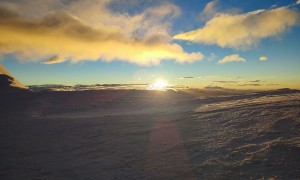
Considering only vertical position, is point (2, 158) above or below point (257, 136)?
below

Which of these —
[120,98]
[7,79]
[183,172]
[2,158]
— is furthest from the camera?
[7,79]

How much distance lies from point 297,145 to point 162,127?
24.6ft

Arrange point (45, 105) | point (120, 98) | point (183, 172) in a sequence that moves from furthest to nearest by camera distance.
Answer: point (120, 98) < point (45, 105) < point (183, 172)

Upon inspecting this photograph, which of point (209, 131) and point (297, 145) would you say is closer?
point (297, 145)

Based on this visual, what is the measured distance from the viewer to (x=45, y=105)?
3625 centimetres

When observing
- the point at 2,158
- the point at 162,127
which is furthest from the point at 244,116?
Answer: the point at 2,158

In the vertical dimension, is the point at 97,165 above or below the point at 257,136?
below

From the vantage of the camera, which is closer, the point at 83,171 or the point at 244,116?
the point at 83,171

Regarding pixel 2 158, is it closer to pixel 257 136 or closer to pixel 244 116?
pixel 257 136

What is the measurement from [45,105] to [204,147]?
101 ft

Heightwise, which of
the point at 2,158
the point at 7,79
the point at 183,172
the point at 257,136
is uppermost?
the point at 7,79

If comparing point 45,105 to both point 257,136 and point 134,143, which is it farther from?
point 257,136

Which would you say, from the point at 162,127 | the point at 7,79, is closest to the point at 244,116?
the point at 162,127

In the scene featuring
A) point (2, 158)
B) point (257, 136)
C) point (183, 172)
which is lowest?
point (2, 158)
